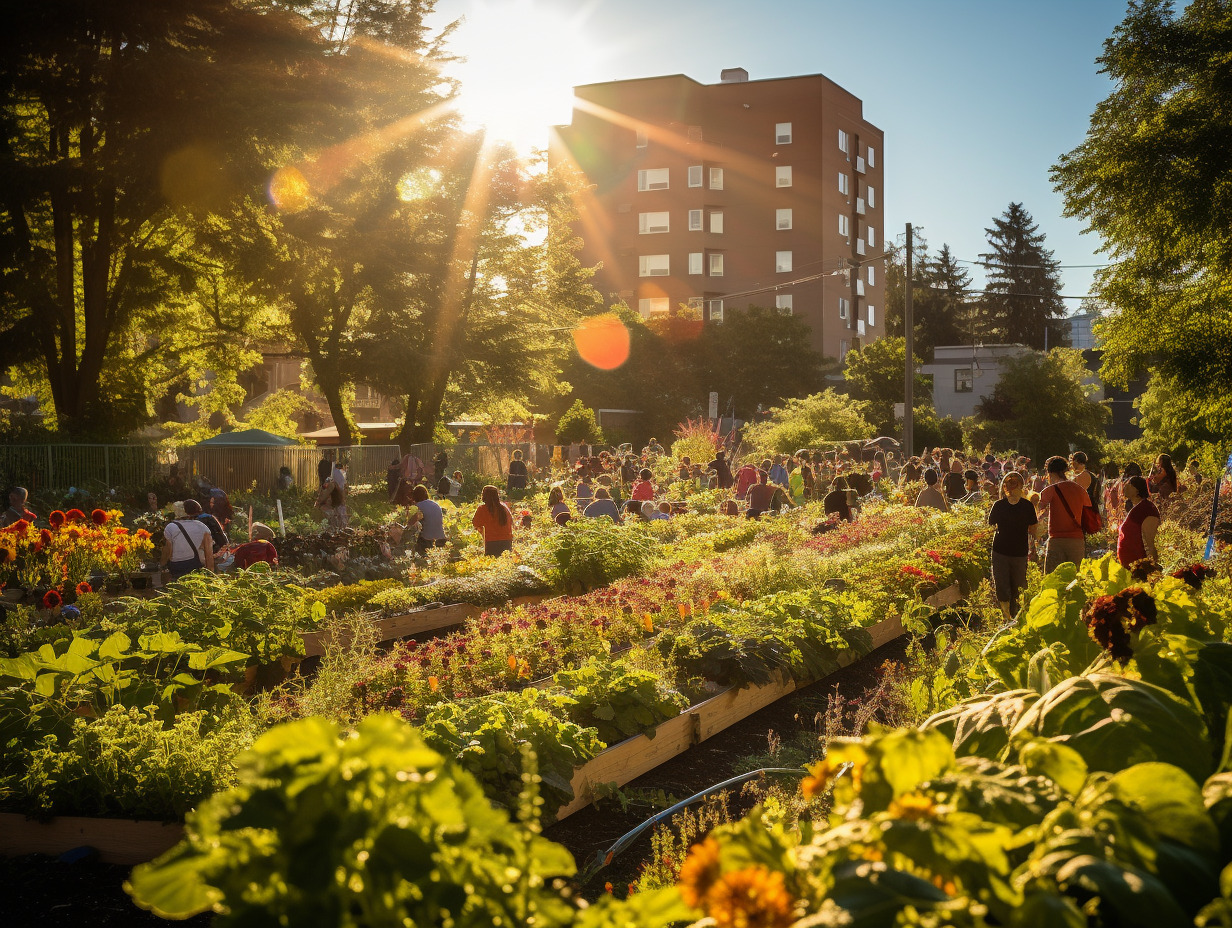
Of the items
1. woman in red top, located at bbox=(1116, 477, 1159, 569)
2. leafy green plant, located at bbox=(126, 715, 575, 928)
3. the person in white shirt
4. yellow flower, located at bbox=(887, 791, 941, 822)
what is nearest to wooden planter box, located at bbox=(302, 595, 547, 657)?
the person in white shirt

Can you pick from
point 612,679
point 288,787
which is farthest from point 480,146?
point 288,787

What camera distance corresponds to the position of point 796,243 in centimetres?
6856

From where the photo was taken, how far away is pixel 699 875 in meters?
1.31

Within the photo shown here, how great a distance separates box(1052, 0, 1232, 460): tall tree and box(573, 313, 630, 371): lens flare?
1430 inches

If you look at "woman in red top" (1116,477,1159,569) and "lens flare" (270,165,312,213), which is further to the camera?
"lens flare" (270,165,312,213)

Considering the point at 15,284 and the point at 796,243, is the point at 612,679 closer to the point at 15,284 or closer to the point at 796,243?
the point at 15,284

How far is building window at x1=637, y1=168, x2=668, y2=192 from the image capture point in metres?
70.1

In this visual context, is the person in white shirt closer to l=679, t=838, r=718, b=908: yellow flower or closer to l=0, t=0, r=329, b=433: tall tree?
l=679, t=838, r=718, b=908: yellow flower

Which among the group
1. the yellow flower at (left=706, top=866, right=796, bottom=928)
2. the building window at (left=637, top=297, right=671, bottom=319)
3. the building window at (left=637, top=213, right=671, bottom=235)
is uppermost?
the building window at (left=637, top=213, right=671, bottom=235)

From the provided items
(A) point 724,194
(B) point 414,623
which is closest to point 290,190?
(B) point 414,623

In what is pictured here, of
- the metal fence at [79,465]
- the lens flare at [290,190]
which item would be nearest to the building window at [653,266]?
the lens flare at [290,190]

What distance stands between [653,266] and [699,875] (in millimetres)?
70620

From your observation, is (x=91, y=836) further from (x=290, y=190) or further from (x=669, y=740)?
(x=290, y=190)

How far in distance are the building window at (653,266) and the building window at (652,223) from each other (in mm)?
1849
